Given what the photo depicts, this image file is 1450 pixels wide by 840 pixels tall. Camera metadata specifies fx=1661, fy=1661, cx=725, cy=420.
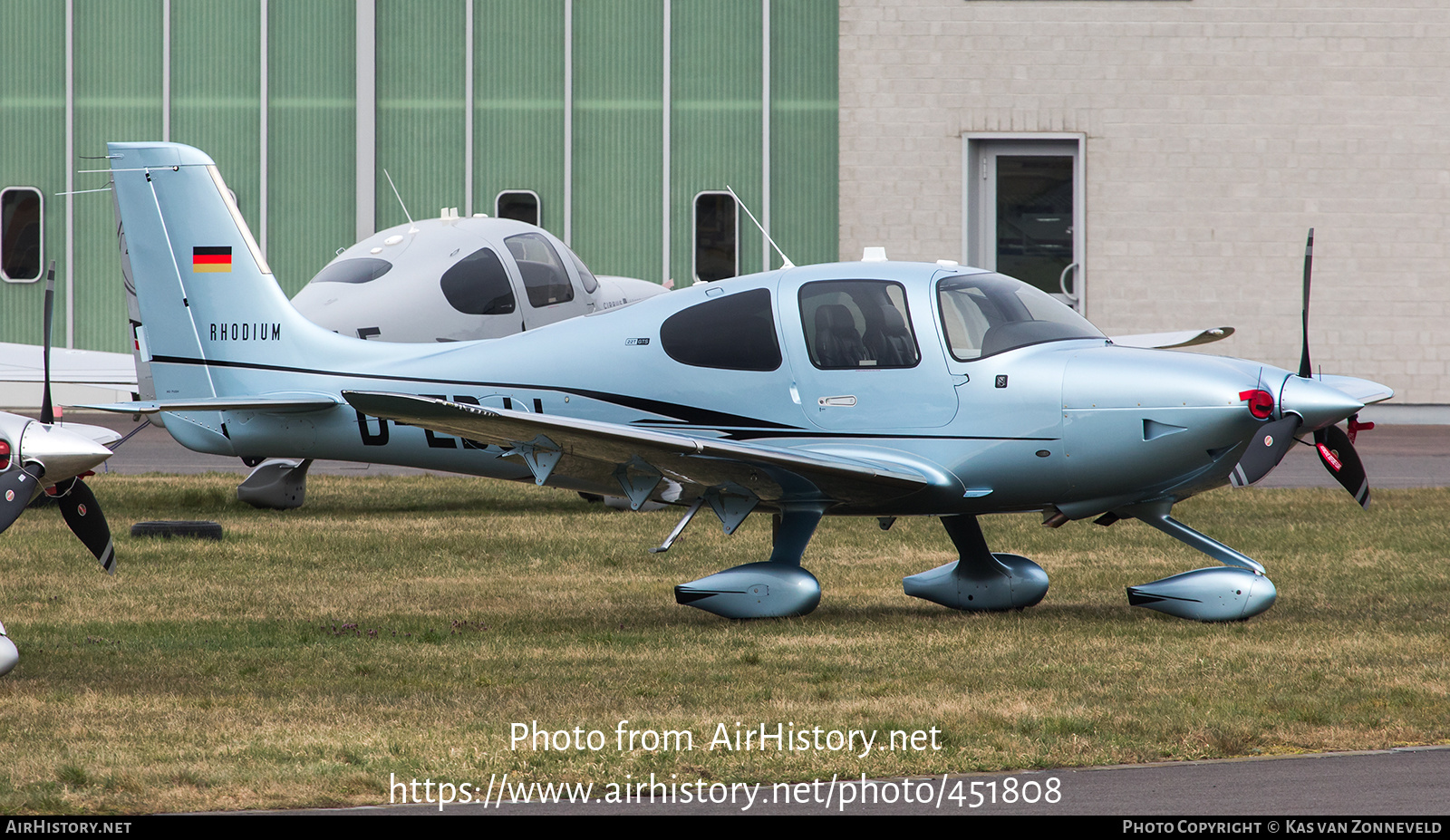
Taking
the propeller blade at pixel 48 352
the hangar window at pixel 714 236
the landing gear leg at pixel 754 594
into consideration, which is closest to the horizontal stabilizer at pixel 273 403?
the propeller blade at pixel 48 352

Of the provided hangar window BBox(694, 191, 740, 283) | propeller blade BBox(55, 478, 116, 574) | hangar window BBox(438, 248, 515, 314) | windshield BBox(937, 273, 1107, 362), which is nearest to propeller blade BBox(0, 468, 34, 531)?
A: propeller blade BBox(55, 478, 116, 574)

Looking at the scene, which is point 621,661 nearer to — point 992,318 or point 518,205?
point 992,318

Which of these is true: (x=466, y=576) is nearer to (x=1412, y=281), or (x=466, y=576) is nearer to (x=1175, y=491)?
(x=1175, y=491)

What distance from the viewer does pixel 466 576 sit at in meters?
11.4

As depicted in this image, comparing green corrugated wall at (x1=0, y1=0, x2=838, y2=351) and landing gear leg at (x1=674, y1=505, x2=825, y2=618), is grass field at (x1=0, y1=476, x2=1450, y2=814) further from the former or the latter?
green corrugated wall at (x1=0, y1=0, x2=838, y2=351)

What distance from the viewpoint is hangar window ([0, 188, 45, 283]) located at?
88.8ft

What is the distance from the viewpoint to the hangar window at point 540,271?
1518 cm

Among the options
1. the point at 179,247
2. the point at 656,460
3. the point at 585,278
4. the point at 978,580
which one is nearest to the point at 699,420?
the point at 656,460

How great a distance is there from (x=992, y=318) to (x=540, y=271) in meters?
6.75

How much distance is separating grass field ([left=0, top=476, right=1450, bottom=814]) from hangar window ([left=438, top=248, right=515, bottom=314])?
218 centimetres

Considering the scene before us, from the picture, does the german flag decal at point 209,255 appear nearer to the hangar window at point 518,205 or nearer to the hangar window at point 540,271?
the hangar window at point 540,271

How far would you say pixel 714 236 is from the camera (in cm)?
2688

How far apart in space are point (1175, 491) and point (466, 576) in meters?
4.85
